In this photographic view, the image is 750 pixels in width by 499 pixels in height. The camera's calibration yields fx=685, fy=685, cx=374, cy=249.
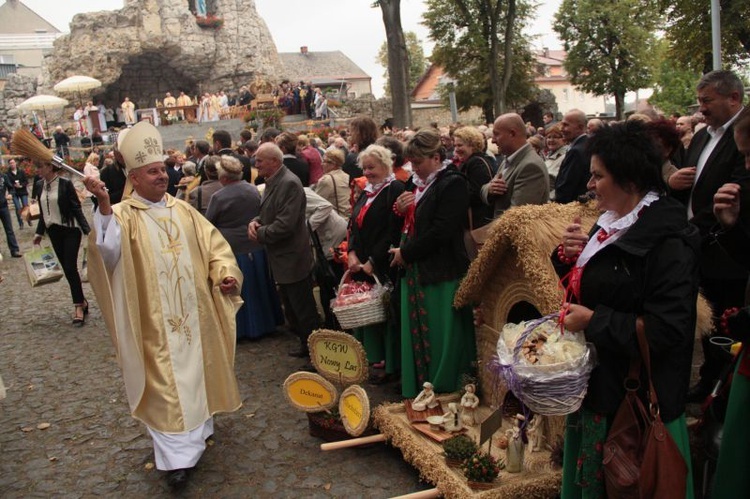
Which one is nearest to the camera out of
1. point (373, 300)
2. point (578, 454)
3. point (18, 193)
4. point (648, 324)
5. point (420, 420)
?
point (648, 324)

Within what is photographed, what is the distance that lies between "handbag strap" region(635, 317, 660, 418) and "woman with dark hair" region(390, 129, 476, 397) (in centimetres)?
237

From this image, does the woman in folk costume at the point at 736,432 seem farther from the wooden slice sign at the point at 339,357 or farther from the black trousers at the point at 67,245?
the black trousers at the point at 67,245

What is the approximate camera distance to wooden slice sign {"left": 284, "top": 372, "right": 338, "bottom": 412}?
16.1 feet

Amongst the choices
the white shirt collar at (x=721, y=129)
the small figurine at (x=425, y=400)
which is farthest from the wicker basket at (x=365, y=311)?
the white shirt collar at (x=721, y=129)

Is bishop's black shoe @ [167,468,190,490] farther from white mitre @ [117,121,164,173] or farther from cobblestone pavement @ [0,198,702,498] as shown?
white mitre @ [117,121,164,173]

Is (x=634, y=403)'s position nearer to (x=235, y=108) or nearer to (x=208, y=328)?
(x=208, y=328)

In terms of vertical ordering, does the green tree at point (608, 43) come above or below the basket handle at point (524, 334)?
above

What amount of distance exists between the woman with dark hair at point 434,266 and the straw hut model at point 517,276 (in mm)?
198

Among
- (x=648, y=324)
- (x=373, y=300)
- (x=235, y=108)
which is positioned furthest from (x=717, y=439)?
(x=235, y=108)

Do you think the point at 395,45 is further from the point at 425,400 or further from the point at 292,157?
the point at 425,400

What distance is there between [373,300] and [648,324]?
3.09 meters

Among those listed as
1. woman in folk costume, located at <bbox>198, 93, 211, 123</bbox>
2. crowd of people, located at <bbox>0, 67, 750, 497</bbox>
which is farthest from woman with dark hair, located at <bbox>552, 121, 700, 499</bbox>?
woman in folk costume, located at <bbox>198, 93, 211, 123</bbox>

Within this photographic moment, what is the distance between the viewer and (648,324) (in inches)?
100

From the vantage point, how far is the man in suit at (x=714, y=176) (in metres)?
4.18
